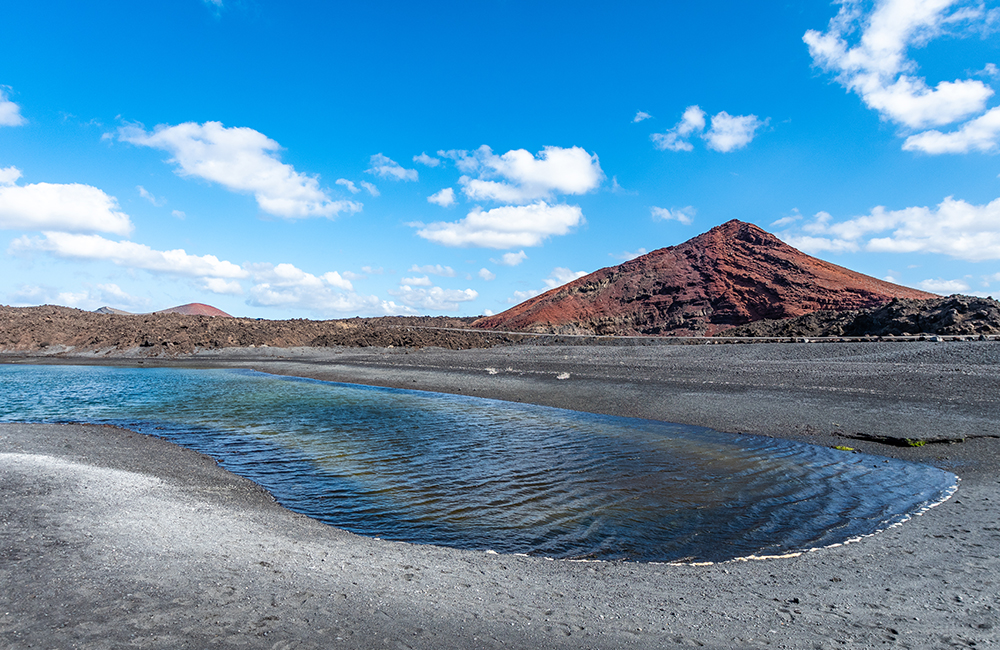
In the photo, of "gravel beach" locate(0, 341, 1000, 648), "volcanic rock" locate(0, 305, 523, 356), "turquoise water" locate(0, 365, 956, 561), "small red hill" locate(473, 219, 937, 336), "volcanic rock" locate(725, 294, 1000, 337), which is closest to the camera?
"gravel beach" locate(0, 341, 1000, 648)

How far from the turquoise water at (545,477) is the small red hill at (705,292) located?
138ft

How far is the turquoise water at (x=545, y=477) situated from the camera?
221 inches

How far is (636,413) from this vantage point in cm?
1388

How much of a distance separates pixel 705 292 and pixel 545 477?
55.2m

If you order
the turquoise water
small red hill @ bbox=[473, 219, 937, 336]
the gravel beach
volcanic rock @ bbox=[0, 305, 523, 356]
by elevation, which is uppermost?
small red hill @ bbox=[473, 219, 937, 336]

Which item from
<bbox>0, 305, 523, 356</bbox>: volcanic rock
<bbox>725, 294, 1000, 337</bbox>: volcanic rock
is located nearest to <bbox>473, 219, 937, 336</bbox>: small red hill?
<bbox>725, 294, 1000, 337</bbox>: volcanic rock

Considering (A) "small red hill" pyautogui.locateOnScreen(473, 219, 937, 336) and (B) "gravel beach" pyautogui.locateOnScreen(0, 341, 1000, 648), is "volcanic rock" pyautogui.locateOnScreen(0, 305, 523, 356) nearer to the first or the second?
(A) "small red hill" pyautogui.locateOnScreen(473, 219, 937, 336)

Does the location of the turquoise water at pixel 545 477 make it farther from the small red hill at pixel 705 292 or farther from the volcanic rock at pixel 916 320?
the small red hill at pixel 705 292

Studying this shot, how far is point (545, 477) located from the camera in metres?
7.98

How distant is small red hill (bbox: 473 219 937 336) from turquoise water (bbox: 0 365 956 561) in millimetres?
42210

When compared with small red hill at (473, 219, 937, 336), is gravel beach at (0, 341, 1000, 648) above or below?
below

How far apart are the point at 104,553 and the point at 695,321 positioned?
181 feet

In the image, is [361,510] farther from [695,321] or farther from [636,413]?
[695,321]

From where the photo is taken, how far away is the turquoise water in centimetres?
562
